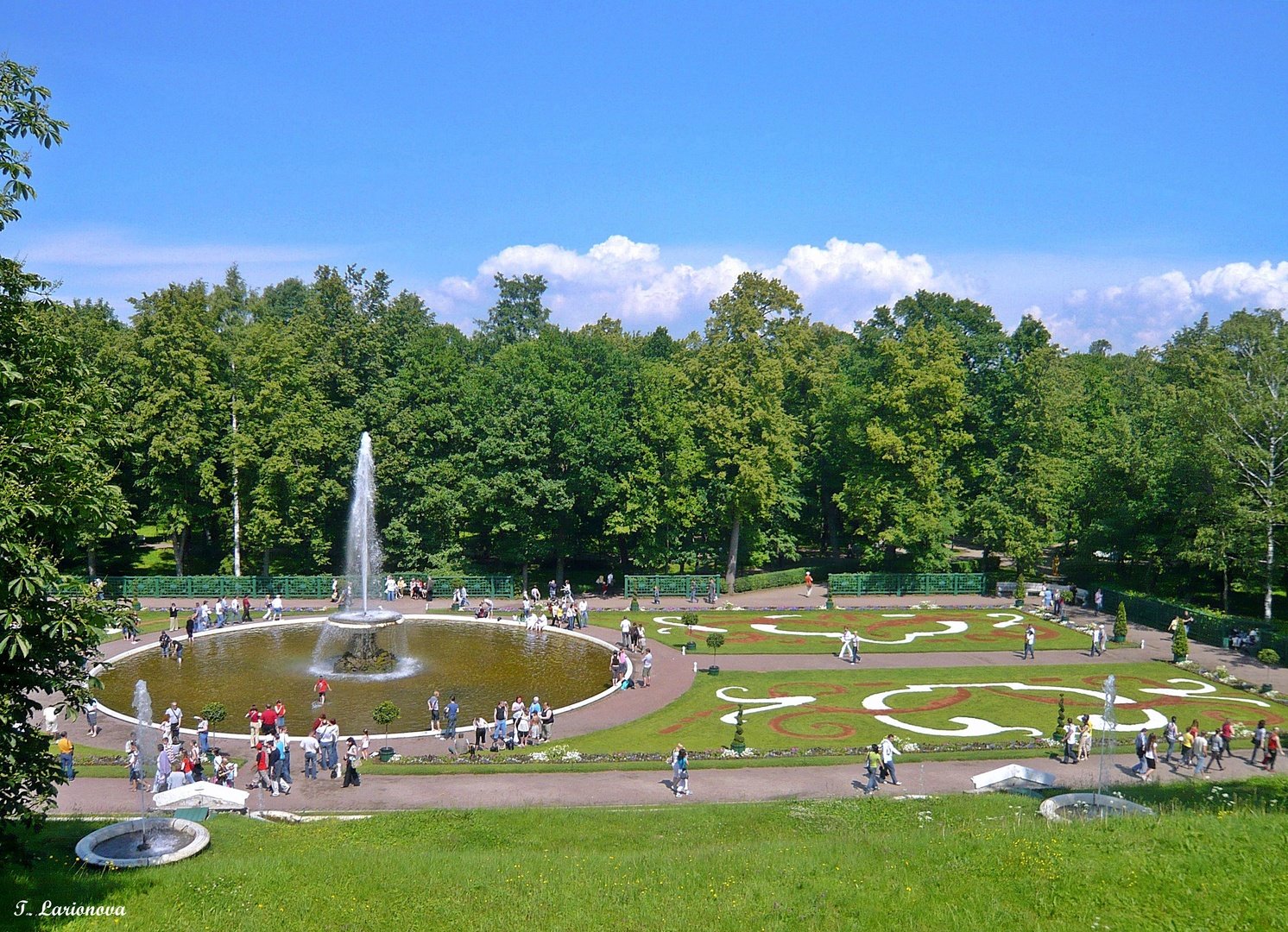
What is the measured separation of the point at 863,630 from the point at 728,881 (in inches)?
1392

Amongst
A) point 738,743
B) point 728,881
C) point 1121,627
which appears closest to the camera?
point 728,881

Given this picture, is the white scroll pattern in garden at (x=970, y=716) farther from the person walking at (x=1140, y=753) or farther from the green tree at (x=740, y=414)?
the green tree at (x=740, y=414)

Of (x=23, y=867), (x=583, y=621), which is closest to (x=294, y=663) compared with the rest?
(x=583, y=621)

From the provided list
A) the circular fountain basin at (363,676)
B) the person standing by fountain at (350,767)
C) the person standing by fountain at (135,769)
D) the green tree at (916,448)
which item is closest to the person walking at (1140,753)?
the circular fountain basin at (363,676)

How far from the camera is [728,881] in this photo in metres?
17.6

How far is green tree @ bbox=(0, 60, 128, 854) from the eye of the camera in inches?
528

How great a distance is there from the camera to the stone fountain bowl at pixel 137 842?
1847cm

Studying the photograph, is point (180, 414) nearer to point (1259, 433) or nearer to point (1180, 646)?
point (1180, 646)

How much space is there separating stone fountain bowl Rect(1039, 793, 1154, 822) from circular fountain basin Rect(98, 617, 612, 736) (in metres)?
19.1

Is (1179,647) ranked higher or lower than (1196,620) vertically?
lower

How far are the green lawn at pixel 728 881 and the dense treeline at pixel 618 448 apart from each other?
40.9 m

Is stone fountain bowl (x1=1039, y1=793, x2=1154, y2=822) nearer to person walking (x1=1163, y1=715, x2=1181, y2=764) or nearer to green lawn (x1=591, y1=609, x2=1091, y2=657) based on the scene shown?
person walking (x1=1163, y1=715, x2=1181, y2=764)

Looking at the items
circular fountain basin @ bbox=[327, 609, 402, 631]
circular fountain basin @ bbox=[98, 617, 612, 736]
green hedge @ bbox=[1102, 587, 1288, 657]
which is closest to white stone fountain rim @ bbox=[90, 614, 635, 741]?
circular fountain basin @ bbox=[98, 617, 612, 736]

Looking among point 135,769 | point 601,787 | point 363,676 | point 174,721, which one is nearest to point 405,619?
point 363,676
